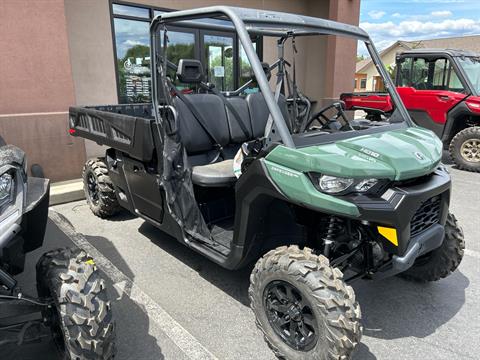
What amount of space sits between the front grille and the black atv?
1.82m

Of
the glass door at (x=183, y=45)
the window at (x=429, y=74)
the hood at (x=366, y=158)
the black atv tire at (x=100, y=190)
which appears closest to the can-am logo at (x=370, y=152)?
the hood at (x=366, y=158)

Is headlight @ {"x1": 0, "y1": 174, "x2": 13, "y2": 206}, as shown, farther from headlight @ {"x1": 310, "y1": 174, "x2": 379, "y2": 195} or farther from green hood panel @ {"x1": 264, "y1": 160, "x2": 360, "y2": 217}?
headlight @ {"x1": 310, "y1": 174, "x2": 379, "y2": 195}

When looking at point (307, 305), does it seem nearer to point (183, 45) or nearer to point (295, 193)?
point (295, 193)

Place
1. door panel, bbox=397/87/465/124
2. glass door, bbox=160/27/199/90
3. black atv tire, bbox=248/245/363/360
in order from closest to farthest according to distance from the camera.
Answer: black atv tire, bbox=248/245/363/360
door panel, bbox=397/87/465/124
glass door, bbox=160/27/199/90

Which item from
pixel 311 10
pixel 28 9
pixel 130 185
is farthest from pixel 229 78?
pixel 130 185

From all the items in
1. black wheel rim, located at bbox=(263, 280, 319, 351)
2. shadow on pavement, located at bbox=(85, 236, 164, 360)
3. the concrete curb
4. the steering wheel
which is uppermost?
the steering wheel

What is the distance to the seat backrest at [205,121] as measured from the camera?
12.2ft

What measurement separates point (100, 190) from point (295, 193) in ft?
10.0

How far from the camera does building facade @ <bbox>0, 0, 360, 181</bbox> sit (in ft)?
17.4

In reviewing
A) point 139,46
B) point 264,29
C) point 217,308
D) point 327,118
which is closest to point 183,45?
point 139,46

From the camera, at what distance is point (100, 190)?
181 inches

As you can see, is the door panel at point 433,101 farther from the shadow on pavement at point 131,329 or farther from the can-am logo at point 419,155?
the shadow on pavement at point 131,329

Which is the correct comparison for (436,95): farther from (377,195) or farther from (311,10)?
(377,195)

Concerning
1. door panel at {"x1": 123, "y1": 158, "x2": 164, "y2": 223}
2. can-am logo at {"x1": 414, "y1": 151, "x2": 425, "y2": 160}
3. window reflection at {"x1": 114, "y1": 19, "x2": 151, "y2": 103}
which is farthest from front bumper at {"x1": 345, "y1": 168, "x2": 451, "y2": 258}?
window reflection at {"x1": 114, "y1": 19, "x2": 151, "y2": 103}
